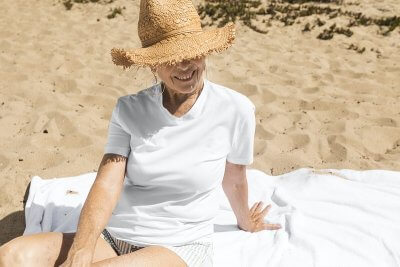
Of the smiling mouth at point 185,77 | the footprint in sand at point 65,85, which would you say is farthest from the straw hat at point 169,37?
the footprint in sand at point 65,85

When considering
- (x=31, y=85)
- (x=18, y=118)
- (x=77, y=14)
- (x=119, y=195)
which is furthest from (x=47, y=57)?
(x=119, y=195)

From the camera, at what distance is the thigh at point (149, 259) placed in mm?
1897

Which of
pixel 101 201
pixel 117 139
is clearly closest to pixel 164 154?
pixel 117 139

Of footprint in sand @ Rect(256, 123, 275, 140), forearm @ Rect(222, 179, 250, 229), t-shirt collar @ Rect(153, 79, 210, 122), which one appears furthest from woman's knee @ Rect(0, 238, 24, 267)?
footprint in sand @ Rect(256, 123, 275, 140)

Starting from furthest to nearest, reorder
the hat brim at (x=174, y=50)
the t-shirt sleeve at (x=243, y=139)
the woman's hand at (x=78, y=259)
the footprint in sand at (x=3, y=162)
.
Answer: the footprint in sand at (x=3, y=162)
the t-shirt sleeve at (x=243, y=139)
the hat brim at (x=174, y=50)
the woman's hand at (x=78, y=259)

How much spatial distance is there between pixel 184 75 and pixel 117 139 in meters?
0.44

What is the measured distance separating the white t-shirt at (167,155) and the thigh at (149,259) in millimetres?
68

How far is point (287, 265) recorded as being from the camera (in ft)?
8.36

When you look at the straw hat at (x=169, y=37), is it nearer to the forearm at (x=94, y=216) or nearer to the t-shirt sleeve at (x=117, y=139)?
the t-shirt sleeve at (x=117, y=139)

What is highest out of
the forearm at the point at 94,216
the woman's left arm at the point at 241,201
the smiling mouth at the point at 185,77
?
the smiling mouth at the point at 185,77

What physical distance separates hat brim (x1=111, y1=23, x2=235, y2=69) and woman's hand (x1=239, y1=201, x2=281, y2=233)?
127 cm

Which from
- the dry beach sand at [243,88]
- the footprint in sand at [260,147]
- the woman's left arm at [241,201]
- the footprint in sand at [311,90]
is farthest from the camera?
the footprint in sand at [311,90]

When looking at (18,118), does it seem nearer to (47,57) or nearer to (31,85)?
(31,85)

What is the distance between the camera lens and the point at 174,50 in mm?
1921
